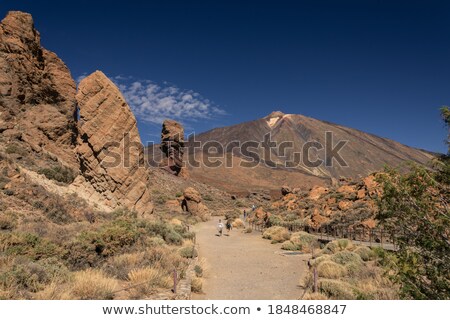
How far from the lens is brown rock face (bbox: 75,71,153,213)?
610 inches

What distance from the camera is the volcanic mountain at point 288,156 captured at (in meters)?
98.4

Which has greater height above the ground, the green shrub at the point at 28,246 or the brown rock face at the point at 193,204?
the brown rock face at the point at 193,204

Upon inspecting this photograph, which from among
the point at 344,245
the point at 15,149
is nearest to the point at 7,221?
the point at 15,149

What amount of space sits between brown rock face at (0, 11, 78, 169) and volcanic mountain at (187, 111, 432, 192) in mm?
54566

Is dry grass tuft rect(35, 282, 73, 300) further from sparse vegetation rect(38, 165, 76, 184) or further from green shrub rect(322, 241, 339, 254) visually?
sparse vegetation rect(38, 165, 76, 184)

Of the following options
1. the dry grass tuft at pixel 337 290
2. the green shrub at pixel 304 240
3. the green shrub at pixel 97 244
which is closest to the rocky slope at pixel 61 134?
the green shrub at pixel 97 244

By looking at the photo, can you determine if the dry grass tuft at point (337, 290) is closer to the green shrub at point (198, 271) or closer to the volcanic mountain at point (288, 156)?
the green shrub at point (198, 271)

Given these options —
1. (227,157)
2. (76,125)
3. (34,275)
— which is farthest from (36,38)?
(227,157)

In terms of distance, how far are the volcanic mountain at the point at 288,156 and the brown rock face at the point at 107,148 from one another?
62723 mm

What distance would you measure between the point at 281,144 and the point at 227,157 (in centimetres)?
5072

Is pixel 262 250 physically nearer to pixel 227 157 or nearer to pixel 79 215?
pixel 79 215

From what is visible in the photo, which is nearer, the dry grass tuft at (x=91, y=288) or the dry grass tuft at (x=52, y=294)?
the dry grass tuft at (x=52, y=294)

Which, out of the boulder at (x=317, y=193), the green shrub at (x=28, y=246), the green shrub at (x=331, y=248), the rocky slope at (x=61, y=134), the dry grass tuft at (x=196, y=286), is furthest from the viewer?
the boulder at (x=317, y=193)

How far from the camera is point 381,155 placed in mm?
164125
